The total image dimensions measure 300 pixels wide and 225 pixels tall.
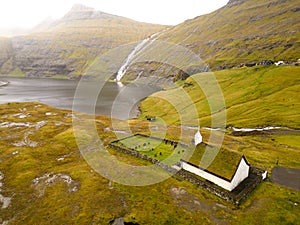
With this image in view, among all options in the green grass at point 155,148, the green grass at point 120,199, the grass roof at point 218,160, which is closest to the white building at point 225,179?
the grass roof at point 218,160

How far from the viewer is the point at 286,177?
140 ft

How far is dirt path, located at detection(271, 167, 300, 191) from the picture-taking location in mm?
39544

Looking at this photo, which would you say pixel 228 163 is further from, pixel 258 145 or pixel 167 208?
pixel 258 145

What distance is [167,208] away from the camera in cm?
3378

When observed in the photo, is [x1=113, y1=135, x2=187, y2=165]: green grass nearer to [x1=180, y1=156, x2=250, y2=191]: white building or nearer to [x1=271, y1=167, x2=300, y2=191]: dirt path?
[x1=180, y1=156, x2=250, y2=191]: white building

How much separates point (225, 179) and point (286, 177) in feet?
50.8

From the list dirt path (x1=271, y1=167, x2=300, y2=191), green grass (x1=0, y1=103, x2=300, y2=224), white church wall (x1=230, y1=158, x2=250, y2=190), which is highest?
white church wall (x1=230, y1=158, x2=250, y2=190)

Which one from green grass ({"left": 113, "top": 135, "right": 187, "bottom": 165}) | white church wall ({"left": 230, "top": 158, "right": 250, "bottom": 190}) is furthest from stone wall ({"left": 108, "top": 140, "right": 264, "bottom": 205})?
green grass ({"left": 113, "top": 135, "right": 187, "bottom": 165})

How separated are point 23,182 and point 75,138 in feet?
82.8

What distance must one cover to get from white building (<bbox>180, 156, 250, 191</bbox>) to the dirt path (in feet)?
21.2

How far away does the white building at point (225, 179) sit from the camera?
3674cm

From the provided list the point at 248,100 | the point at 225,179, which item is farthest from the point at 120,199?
the point at 248,100

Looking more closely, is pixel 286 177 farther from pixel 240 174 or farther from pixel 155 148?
pixel 155 148

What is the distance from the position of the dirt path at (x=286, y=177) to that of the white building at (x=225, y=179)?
646 cm
